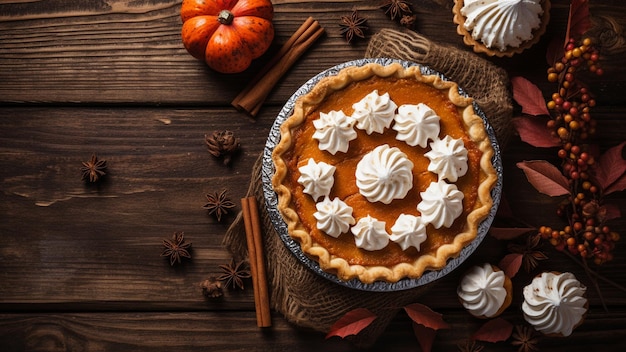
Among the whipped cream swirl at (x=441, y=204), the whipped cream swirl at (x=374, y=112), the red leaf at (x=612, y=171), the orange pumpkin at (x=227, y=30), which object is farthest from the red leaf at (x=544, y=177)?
the orange pumpkin at (x=227, y=30)

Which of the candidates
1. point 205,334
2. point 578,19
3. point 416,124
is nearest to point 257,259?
point 205,334

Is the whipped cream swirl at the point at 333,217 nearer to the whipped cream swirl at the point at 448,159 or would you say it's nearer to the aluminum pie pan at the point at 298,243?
the aluminum pie pan at the point at 298,243

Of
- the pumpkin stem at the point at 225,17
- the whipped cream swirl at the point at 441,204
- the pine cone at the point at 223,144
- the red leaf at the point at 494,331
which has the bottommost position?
the red leaf at the point at 494,331

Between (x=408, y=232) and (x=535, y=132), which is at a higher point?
(x=535, y=132)

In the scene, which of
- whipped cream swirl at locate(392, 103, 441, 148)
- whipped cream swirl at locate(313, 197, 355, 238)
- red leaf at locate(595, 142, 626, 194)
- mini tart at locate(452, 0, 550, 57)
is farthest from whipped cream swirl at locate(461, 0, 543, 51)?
whipped cream swirl at locate(313, 197, 355, 238)

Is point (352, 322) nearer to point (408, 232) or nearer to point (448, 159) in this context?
point (408, 232)

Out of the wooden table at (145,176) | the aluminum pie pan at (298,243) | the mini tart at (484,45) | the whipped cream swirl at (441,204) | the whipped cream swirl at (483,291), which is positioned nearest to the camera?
the whipped cream swirl at (441,204)
